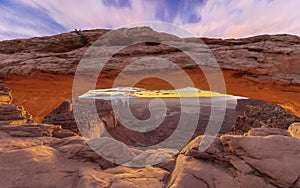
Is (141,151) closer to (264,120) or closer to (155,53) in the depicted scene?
(155,53)

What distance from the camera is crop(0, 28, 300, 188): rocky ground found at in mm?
3637

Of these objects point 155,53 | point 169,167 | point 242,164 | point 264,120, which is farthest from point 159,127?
point 242,164

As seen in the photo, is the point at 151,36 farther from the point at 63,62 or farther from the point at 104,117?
the point at 104,117

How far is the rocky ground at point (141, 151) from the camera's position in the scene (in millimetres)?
3637

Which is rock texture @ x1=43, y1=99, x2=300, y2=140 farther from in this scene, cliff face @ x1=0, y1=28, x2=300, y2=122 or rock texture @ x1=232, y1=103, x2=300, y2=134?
cliff face @ x1=0, y1=28, x2=300, y2=122

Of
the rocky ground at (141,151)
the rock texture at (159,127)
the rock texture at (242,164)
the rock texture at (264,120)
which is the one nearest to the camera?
the rock texture at (242,164)

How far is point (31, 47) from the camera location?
9.47 m

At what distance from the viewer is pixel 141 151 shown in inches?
218

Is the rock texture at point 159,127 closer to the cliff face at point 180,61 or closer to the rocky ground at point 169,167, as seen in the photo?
the cliff face at point 180,61

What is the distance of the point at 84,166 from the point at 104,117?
19395mm

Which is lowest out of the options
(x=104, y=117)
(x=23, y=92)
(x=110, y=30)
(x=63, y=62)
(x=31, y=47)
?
(x=104, y=117)

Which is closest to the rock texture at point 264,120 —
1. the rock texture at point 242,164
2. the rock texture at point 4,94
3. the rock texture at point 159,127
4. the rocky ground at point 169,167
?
the rock texture at point 159,127

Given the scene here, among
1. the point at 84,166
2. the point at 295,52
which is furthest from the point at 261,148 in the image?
the point at 295,52

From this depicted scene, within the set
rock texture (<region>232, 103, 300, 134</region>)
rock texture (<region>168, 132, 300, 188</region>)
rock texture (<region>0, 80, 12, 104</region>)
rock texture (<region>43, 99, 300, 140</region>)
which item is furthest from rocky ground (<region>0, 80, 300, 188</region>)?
rock texture (<region>232, 103, 300, 134</region>)
